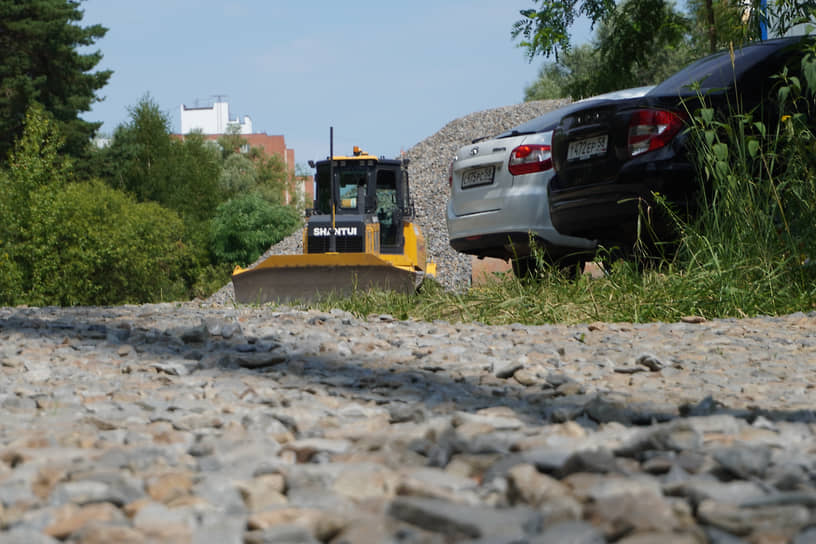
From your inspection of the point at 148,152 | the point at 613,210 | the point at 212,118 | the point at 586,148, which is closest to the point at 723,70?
the point at 586,148

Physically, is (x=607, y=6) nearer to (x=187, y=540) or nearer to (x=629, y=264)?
(x=629, y=264)

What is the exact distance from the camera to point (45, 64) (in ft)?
104

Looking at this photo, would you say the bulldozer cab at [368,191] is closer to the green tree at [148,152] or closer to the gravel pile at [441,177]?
the gravel pile at [441,177]

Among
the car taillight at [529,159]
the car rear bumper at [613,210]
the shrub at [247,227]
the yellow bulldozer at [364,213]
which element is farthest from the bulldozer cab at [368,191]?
the shrub at [247,227]

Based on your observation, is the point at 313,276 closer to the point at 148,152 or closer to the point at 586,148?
Result: the point at 586,148

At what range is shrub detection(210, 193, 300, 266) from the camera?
44.9 m

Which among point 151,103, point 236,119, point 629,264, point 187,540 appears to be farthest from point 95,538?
point 236,119

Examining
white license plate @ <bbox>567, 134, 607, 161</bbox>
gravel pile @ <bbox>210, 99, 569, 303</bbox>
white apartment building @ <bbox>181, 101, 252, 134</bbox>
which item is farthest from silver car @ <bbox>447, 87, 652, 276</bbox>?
white apartment building @ <bbox>181, 101, 252, 134</bbox>

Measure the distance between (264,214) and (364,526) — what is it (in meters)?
44.8

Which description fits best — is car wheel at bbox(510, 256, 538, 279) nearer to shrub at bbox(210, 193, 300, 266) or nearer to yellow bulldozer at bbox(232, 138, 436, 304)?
yellow bulldozer at bbox(232, 138, 436, 304)

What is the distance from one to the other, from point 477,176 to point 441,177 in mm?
26479

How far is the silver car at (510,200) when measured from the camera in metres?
7.25

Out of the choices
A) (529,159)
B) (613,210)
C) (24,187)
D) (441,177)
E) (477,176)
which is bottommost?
(613,210)

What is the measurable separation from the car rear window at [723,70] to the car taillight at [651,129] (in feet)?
0.72
